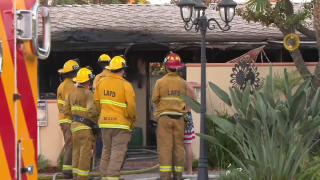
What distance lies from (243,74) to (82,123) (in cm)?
370

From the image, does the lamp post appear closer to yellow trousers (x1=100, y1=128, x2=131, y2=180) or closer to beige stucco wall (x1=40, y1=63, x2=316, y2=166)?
yellow trousers (x1=100, y1=128, x2=131, y2=180)

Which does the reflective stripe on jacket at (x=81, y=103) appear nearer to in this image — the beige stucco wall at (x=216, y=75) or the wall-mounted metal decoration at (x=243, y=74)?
the beige stucco wall at (x=216, y=75)

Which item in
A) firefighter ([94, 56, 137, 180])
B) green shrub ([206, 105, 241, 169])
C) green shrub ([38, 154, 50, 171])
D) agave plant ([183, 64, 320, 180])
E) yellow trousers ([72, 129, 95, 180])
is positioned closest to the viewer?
agave plant ([183, 64, 320, 180])

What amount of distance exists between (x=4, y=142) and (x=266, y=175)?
12.6 feet

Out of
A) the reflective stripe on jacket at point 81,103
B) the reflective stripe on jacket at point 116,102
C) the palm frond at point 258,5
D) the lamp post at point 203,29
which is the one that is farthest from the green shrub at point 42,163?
the palm frond at point 258,5

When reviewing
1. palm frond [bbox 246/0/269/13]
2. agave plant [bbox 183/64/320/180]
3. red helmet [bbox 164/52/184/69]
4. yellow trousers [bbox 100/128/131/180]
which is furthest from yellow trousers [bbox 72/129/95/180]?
palm frond [bbox 246/0/269/13]

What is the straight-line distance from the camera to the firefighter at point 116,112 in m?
8.09

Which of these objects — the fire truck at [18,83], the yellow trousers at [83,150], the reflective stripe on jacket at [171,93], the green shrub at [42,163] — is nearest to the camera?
the fire truck at [18,83]

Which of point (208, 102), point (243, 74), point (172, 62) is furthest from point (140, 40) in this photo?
point (172, 62)

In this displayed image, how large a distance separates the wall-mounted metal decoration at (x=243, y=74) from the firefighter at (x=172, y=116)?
2375 millimetres

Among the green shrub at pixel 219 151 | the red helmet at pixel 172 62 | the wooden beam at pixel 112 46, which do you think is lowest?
the green shrub at pixel 219 151

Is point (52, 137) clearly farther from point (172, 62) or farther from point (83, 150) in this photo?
point (172, 62)

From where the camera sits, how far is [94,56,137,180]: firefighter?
26.5 ft

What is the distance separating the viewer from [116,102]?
8109 mm
